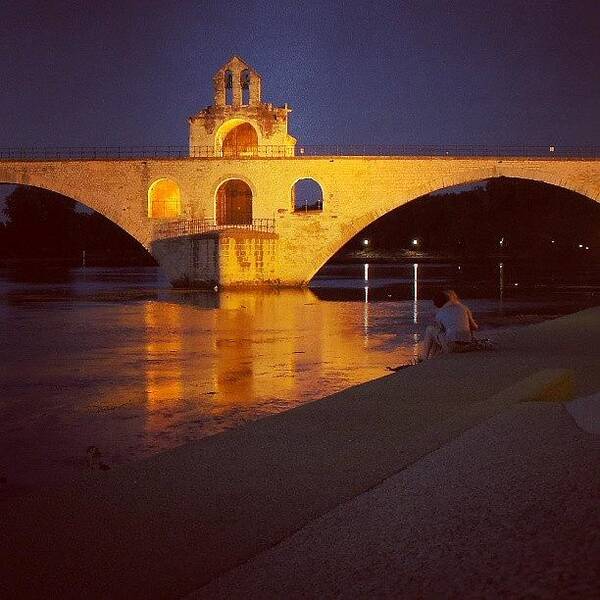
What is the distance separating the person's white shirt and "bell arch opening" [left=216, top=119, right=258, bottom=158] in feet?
103

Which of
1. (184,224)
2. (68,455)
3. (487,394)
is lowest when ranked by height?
(68,455)

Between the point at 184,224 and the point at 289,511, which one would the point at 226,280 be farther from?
the point at 289,511

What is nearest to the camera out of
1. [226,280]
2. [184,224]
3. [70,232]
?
[226,280]

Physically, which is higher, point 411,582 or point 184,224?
point 184,224

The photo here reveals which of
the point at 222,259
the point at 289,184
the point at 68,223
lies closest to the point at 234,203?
the point at 289,184

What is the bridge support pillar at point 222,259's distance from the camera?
109 feet

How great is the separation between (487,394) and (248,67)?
115 feet

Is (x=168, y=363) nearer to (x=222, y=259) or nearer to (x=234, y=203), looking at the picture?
(x=222, y=259)

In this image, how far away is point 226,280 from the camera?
33312 mm

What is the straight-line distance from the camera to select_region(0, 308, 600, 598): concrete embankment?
326 cm

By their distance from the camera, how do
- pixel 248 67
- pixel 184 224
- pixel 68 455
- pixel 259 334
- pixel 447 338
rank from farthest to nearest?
pixel 248 67 → pixel 184 224 → pixel 259 334 → pixel 447 338 → pixel 68 455

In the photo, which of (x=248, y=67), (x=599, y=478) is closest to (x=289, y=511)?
(x=599, y=478)

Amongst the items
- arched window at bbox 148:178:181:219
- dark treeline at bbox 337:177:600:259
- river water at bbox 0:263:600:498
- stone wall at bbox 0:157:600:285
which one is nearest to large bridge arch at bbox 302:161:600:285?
stone wall at bbox 0:157:600:285

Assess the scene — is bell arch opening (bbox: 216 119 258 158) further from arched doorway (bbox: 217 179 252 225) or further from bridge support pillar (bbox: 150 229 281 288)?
bridge support pillar (bbox: 150 229 281 288)
